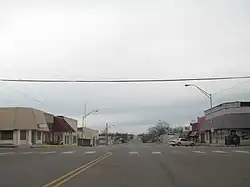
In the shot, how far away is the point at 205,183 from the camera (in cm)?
1502

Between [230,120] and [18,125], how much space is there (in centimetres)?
3393

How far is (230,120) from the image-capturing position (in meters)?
76.8

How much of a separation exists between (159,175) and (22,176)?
5.19 m

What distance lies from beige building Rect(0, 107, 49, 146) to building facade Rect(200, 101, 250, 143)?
28.7m

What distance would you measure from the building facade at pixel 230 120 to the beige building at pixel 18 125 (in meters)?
28.7

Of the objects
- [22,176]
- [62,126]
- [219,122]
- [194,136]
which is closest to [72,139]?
[62,126]

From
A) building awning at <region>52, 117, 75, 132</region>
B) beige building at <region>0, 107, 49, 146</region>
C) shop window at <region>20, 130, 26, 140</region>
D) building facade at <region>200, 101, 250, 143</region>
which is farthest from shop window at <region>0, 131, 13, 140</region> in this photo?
building facade at <region>200, 101, 250, 143</region>

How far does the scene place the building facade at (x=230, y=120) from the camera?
250 ft

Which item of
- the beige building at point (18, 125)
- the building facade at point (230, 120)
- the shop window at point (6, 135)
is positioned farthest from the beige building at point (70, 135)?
the building facade at point (230, 120)

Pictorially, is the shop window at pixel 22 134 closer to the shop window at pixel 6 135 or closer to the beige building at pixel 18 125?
the beige building at pixel 18 125

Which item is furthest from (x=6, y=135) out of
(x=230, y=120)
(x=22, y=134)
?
(x=230, y=120)

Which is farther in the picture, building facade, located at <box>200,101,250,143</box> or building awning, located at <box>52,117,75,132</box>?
building awning, located at <box>52,117,75,132</box>

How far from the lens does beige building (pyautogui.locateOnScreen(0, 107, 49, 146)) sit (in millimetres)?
72875

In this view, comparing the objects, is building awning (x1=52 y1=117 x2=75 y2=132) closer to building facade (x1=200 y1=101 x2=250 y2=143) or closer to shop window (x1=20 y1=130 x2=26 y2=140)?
shop window (x1=20 y1=130 x2=26 y2=140)
